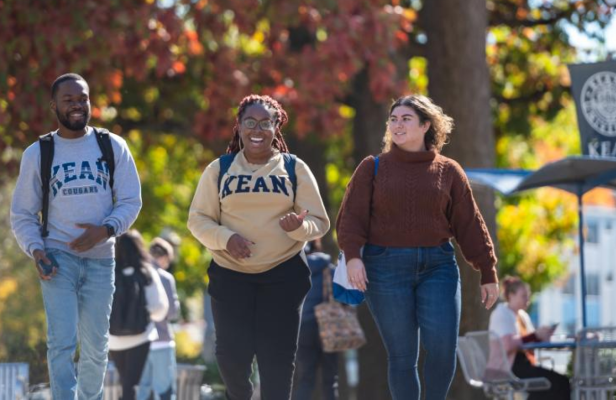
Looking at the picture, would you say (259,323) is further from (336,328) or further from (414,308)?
(336,328)

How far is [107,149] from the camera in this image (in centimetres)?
746

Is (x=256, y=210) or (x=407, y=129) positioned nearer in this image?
(x=256, y=210)

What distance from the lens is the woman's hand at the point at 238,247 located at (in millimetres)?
7020

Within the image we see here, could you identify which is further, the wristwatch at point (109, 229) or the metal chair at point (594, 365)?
the metal chair at point (594, 365)

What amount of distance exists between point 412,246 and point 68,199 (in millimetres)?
1826

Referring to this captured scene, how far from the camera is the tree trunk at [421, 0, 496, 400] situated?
1395 centimetres

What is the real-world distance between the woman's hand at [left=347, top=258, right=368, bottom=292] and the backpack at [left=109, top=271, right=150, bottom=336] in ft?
12.8

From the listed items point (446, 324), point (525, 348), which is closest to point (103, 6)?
point (525, 348)

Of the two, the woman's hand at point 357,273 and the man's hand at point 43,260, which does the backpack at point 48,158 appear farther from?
the woman's hand at point 357,273

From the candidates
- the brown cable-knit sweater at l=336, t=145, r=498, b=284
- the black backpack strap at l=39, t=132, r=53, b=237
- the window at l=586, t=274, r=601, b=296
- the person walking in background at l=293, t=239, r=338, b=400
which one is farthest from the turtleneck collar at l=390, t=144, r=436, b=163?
the window at l=586, t=274, r=601, b=296

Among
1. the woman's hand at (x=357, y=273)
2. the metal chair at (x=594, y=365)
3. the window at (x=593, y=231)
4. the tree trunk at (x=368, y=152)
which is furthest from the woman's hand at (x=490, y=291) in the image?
the window at (x=593, y=231)

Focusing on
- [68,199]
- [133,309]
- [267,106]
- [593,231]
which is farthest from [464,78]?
[593,231]

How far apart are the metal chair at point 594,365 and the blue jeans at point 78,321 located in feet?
14.0

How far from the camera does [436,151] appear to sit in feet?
24.4
